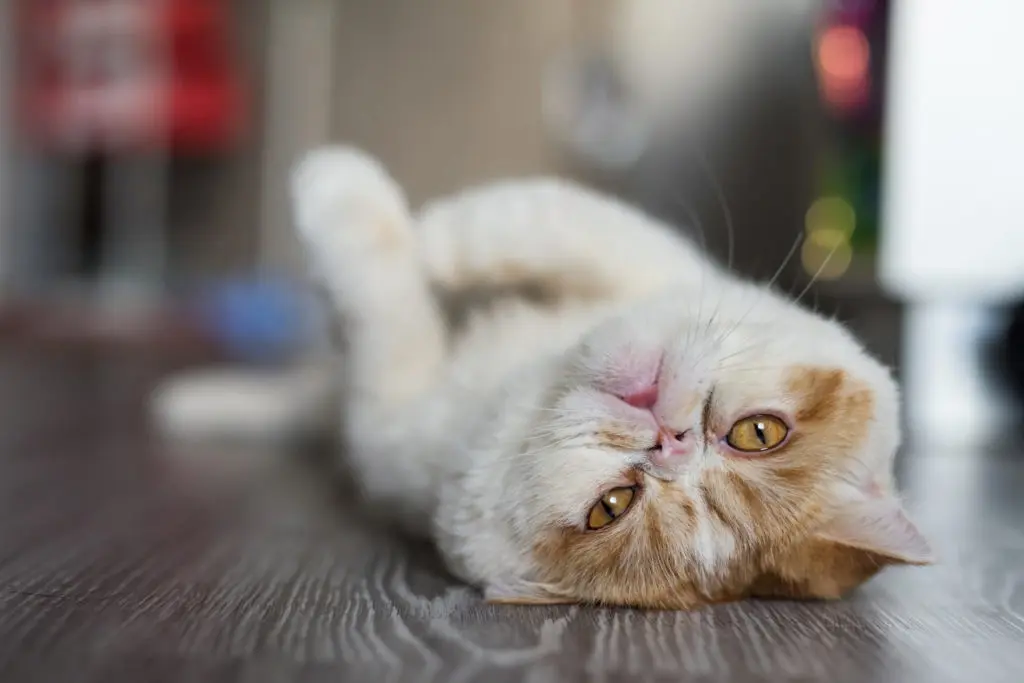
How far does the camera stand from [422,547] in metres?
1.14

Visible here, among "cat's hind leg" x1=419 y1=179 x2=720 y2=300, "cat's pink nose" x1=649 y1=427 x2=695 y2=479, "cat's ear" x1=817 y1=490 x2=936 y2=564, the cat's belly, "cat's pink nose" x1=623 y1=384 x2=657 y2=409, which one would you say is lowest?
"cat's ear" x1=817 y1=490 x2=936 y2=564

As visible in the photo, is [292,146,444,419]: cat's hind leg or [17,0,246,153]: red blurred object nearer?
[292,146,444,419]: cat's hind leg

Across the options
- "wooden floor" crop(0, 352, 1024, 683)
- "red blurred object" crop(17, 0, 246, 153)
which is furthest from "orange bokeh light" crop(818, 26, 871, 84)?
"red blurred object" crop(17, 0, 246, 153)

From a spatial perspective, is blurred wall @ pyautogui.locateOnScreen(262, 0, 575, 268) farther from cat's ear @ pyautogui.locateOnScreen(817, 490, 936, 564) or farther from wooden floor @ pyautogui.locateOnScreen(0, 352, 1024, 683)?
cat's ear @ pyautogui.locateOnScreen(817, 490, 936, 564)

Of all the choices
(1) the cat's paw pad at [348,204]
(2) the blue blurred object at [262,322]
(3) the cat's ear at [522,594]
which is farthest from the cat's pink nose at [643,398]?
(2) the blue blurred object at [262,322]

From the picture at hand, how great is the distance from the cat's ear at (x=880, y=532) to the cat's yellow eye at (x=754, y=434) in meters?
0.09

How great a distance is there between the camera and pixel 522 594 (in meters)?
0.90

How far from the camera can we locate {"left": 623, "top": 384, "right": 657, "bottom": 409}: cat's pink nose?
89cm

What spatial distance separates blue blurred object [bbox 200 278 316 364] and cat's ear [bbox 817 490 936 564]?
2.48 m

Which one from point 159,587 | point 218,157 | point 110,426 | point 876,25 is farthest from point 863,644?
point 218,157

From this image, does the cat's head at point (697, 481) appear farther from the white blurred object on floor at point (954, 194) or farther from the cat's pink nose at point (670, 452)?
the white blurred object on floor at point (954, 194)

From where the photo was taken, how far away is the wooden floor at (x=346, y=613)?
73cm

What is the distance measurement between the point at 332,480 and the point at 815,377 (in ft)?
2.92

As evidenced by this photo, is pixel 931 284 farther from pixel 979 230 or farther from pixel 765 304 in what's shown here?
pixel 765 304
